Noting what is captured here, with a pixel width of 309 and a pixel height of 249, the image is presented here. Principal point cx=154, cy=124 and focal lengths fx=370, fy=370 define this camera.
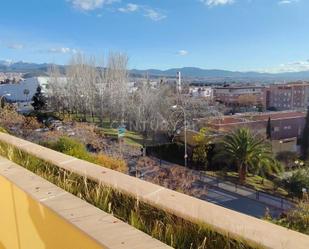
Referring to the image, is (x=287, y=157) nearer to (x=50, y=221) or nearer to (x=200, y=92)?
(x=50, y=221)

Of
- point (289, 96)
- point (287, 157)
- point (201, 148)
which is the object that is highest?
point (201, 148)

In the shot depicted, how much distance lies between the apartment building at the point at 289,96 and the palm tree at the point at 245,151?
5202 cm

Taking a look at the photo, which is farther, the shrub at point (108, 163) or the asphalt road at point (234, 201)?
the asphalt road at point (234, 201)

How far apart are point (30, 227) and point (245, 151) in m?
19.0

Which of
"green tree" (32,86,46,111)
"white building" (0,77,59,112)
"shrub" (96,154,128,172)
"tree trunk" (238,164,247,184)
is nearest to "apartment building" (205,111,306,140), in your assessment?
"tree trunk" (238,164,247,184)

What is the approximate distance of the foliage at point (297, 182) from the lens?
17.5m

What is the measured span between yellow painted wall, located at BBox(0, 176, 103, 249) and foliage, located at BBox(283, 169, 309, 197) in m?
17.1

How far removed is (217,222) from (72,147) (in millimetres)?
5527

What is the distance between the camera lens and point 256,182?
21.1 meters

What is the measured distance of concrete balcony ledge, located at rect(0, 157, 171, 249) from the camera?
46.4 inches

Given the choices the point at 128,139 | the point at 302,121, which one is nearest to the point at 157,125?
the point at 128,139

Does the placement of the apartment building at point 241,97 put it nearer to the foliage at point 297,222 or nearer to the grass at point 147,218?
the foliage at point 297,222

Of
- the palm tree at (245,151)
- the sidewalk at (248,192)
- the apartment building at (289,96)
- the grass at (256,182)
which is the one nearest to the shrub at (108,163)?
the sidewalk at (248,192)

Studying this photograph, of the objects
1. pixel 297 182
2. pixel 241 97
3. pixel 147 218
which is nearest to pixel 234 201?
pixel 297 182
